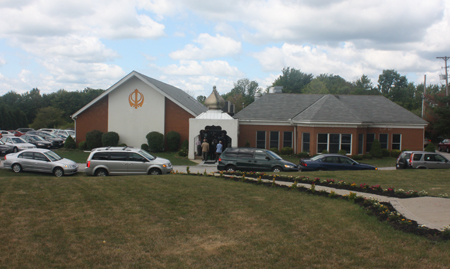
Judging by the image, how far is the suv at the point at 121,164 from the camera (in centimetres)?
1743

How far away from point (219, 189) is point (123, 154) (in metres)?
8.19

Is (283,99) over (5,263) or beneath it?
over

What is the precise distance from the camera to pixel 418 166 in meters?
20.7

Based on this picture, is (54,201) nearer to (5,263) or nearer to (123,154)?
(5,263)

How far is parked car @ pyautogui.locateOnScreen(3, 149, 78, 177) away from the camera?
1836cm

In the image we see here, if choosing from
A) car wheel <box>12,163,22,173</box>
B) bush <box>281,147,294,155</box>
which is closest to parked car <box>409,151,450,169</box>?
bush <box>281,147,294,155</box>

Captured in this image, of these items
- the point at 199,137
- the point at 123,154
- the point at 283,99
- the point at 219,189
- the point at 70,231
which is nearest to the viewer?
the point at 70,231

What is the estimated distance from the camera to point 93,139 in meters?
31.8

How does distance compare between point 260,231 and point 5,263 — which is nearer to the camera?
point 5,263

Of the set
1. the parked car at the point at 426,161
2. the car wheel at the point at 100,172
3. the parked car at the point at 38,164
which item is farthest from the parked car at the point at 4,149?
the parked car at the point at 426,161

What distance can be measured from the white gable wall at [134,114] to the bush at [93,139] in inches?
55.2

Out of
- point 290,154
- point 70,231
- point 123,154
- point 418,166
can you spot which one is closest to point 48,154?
point 123,154

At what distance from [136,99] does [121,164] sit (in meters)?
15.9

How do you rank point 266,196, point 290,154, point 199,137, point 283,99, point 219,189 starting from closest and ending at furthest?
point 266,196 → point 219,189 → point 199,137 → point 290,154 → point 283,99
